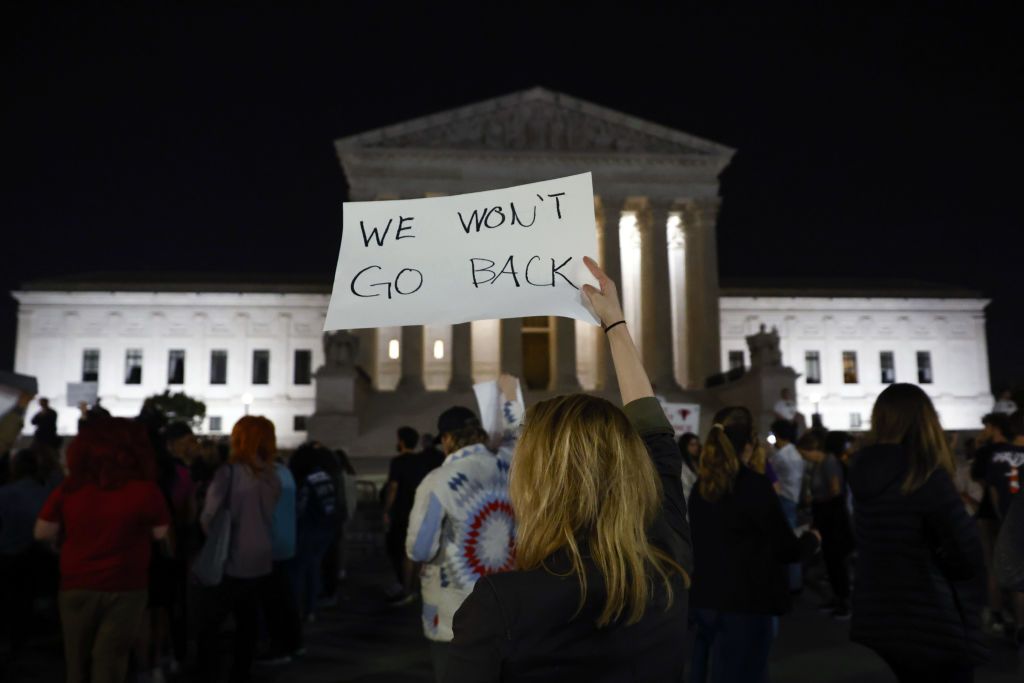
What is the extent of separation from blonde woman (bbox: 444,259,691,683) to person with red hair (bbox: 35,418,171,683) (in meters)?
3.76

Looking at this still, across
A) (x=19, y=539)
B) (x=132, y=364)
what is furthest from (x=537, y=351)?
(x=19, y=539)

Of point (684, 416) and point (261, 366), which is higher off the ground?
point (261, 366)

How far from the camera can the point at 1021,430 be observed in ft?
22.6

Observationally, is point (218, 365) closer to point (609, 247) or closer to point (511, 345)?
point (511, 345)

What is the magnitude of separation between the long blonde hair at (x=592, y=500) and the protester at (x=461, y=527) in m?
2.37

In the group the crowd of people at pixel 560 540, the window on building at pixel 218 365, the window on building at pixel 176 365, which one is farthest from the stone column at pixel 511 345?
the crowd of people at pixel 560 540

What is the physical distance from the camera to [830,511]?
10539mm

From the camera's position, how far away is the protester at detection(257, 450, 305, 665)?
7.04 metres

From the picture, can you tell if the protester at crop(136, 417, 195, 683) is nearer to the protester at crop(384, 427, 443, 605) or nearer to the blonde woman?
the protester at crop(384, 427, 443, 605)

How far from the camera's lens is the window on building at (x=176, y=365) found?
56125mm

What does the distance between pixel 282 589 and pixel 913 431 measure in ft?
17.9

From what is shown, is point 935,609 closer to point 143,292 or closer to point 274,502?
point 274,502

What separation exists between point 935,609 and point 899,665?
0.32m

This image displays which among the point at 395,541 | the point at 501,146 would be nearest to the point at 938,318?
the point at 501,146
